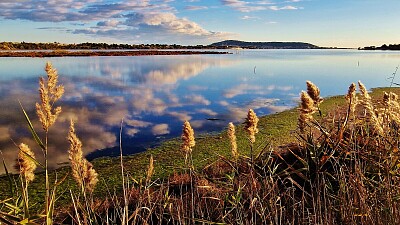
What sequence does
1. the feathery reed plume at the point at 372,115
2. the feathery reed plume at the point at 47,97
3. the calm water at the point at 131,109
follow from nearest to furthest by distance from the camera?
the feathery reed plume at the point at 47,97, the feathery reed plume at the point at 372,115, the calm water at the point at 131,109

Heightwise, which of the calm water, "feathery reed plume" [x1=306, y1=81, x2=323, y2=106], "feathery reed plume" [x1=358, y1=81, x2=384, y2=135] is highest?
"feathery reed plume" [x1=306, y1=81, x2=323, y2=106]

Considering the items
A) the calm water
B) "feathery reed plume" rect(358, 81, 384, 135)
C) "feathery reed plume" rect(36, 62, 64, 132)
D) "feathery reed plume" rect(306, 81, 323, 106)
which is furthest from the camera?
the calm water

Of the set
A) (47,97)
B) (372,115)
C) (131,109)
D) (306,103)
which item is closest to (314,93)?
(306,103)

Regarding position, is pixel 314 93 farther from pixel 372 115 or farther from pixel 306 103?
pixel 372 115

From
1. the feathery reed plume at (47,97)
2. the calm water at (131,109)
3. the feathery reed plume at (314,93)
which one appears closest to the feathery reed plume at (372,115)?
the feathery reed plume at (314,93)

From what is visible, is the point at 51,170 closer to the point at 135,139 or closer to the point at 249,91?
the point at 135,139

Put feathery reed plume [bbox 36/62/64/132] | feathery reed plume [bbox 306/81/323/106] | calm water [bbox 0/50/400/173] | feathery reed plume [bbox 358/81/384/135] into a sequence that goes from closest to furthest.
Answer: feathery reed plume [bbox 36/62/64/132]
feathery reed plume [bbox 358/81/384/135]
feathery reed plume [bbox 306/81/323/106]
calm water [bbox 0/50/400/173]

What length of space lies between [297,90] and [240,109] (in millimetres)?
11318

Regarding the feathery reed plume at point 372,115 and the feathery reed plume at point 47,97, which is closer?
the feathery reed plume at point 47,97

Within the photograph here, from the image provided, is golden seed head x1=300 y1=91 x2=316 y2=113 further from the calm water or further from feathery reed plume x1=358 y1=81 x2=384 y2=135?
the calm water

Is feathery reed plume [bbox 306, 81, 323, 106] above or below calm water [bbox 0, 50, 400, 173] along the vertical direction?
above

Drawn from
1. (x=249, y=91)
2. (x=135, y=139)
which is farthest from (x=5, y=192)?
(x=249, y=91)

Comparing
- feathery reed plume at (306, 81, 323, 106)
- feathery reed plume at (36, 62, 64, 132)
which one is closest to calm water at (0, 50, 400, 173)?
feathery reed plume at (306, 81, 323, 106)

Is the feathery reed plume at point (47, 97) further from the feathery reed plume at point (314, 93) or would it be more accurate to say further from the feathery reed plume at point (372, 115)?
the feathery reed plume at point (372, 115)
